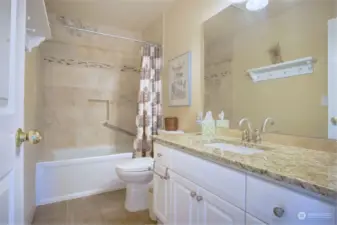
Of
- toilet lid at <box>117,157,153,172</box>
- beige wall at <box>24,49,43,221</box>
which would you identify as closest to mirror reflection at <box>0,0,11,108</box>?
beige wall at <box>24,49,43,221</box>

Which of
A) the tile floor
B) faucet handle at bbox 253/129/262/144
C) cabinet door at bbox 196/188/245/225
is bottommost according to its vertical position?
the tile floor

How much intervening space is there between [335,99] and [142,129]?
192 cm

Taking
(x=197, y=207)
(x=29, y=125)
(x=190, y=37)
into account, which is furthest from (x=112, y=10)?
(x=197, y=207)

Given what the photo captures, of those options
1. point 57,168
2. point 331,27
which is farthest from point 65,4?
point 331,27

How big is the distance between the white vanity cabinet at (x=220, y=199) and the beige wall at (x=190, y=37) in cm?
69

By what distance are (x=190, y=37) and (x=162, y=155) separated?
1313mm

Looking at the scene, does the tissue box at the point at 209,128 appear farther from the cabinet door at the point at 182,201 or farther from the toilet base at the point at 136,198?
the toilet base at the point at 136,198

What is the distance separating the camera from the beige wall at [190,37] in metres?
2.01

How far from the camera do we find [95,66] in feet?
10.2

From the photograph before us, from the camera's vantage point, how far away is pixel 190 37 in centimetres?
217

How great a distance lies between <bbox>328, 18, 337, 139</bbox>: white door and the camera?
3.49ft

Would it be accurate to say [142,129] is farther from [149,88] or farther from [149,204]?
[149,204]

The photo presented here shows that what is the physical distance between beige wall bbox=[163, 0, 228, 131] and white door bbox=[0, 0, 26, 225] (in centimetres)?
156

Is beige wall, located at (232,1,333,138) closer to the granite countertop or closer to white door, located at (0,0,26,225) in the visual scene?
the granite countertop
